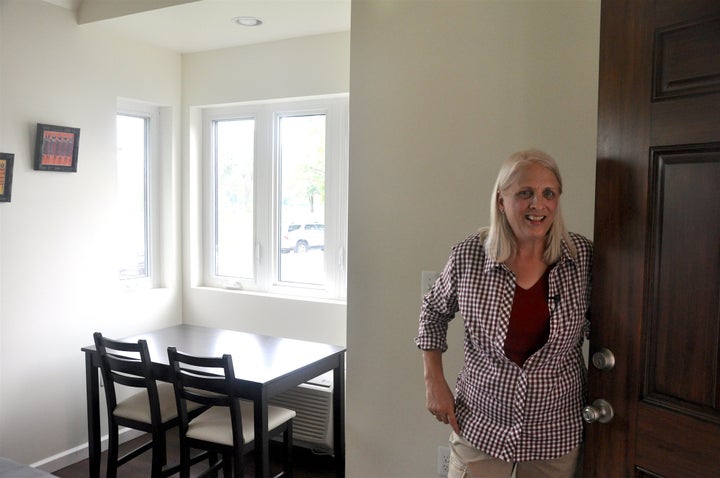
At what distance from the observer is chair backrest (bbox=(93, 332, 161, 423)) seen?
8.84 feet

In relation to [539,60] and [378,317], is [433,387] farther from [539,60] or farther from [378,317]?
[539,60]

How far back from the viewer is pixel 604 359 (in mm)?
1544

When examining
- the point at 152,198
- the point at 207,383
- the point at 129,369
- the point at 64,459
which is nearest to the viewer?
the point at 207,383

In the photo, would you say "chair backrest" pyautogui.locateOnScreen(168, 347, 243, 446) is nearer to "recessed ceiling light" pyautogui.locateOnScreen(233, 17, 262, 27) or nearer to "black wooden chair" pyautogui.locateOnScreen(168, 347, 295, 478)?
"black wooden chair" pyautogui.locateOnScreen(168, 347, 295, 478)

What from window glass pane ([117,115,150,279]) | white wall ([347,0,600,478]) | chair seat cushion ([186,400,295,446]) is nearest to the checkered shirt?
white wall ([347,0,600,478])

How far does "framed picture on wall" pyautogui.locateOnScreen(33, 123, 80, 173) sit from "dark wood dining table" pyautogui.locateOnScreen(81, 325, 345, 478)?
38.4 inches

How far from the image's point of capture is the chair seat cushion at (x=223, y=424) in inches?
102

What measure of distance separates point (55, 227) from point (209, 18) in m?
1.39

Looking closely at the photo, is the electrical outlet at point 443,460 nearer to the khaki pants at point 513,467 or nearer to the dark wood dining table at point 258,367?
the khaki pants at point 513,467

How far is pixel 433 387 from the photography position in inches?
69.8

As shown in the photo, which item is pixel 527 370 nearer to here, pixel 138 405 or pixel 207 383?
pixel 207 383

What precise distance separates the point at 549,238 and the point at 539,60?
765 millimetres

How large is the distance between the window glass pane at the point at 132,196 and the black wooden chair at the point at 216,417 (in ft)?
4.15

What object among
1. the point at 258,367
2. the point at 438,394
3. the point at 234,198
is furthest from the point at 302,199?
the point at 438,394
